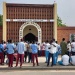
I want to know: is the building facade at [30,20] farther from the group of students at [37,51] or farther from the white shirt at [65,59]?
the white shirt at [65,59]

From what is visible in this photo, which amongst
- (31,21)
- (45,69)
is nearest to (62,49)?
(45,69)

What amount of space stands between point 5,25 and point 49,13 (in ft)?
17.5

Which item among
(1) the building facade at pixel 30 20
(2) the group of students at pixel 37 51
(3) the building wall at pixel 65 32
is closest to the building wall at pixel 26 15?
(1) the building facade at pixel 30 20

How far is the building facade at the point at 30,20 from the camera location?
34.9 meters

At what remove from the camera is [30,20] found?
35031 millimetres

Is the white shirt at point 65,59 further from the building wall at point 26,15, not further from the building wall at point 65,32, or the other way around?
the building wall at point 65,32

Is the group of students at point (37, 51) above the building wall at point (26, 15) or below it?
below

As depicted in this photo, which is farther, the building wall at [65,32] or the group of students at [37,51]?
the building wall at [65,32]

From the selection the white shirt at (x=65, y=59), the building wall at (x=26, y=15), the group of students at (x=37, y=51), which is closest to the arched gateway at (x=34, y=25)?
the building wall at (x=26, y=15)

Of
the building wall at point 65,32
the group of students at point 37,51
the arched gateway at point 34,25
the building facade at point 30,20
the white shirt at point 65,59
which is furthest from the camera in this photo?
the building wall at point 65,32

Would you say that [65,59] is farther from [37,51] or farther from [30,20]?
[30,20]

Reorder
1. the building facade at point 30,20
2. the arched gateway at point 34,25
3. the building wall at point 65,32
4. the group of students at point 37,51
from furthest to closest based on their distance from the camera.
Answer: the building wall at point 65,32, the building facade at point 30,20, the arched gateway at point 34,25, the group of students at point 37,51

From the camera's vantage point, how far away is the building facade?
34.9 m

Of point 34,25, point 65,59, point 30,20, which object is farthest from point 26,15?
point 65,59
